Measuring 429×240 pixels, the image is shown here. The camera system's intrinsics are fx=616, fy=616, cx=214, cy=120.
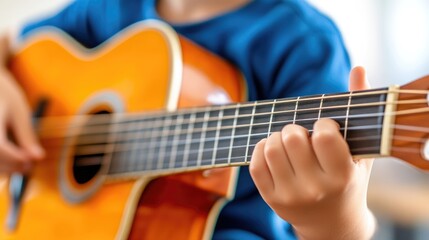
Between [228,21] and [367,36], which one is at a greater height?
[228,21]

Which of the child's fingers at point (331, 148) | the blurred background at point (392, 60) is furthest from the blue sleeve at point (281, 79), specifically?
the blurred background at point (392, 60)

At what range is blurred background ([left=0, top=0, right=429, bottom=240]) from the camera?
126 cm

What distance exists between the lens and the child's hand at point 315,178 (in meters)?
0.51

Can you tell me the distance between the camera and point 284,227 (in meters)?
0.78

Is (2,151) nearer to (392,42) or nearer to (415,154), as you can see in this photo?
(415,154)

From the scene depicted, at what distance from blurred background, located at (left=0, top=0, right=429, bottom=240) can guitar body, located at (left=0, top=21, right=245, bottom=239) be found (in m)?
0.58

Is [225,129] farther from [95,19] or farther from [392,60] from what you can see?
[392,60]

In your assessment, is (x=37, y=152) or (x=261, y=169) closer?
(x=261, y=169)

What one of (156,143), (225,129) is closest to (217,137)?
(225,129)

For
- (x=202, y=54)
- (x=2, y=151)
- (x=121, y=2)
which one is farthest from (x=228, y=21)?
(x=2, y=151)

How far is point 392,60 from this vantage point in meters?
1.28

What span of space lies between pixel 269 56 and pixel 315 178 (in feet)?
1.03

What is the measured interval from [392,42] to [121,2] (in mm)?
612

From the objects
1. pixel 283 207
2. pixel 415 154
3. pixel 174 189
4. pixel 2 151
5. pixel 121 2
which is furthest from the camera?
pixel 121 2
